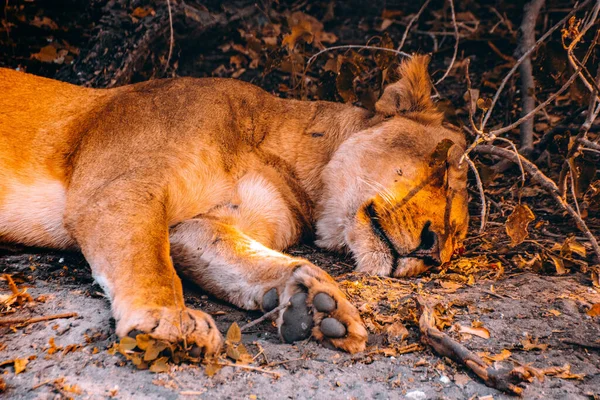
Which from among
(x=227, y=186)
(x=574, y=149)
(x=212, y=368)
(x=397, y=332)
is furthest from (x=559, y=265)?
(x=212, y=368)

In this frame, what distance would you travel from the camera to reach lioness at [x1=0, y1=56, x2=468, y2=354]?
7.69 feet

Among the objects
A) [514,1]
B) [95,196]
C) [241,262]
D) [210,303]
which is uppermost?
[514,1]

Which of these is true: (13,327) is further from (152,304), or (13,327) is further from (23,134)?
(23,134)

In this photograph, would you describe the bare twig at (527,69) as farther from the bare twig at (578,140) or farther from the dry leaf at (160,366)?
the dry leaf at (160,366)

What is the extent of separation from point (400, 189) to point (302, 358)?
1.21 meters

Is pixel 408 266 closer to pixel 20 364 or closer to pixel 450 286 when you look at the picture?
pixel 450 286

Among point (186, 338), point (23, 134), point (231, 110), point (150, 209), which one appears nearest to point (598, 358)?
point (186, 338)

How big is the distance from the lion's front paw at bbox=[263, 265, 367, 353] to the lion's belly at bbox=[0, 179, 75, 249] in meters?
1.39

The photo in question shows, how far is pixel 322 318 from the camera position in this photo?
2.08 metres

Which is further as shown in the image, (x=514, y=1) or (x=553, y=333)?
(x=514, y=1)

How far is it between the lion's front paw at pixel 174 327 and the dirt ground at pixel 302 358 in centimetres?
9

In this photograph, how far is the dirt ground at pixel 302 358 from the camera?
1.75 metres

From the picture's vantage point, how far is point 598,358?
2070 millimetres

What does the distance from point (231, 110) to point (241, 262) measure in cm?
92
